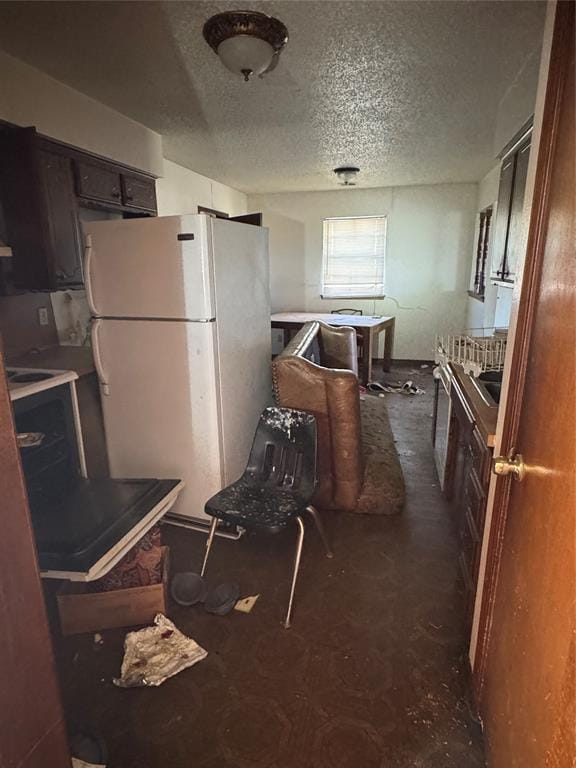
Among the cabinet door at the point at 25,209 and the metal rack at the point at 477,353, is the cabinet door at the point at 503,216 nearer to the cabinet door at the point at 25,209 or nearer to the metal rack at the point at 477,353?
the metal rack at the point at 477,353

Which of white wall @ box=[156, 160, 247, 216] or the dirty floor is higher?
white wall @ box=[156, 160, 247, 216]

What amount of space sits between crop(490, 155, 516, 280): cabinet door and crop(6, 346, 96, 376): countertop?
8.83 feet

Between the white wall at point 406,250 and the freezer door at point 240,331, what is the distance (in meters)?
3.80

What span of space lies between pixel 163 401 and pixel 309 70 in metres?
1.96

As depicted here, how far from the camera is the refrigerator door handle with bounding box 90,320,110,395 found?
236 centimetres

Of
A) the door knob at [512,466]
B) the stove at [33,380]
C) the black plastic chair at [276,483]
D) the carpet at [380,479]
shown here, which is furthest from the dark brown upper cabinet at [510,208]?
the stove at [33,380]

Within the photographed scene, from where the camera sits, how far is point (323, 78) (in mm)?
2494

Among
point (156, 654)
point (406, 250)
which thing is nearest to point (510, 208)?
point (156, 654)

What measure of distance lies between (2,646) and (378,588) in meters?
1.65

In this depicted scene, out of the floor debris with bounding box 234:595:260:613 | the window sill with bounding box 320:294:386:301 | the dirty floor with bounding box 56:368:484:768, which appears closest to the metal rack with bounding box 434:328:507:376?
the dirty floor with bounding box 56:368:484:768

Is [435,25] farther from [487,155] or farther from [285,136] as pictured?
[487,155]

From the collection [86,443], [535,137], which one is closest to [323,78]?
[535,137]

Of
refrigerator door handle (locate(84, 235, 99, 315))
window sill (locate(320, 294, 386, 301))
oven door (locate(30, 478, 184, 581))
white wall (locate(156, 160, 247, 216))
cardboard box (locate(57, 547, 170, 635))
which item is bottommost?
cardboard box (locate(57, 547, 170, 635))

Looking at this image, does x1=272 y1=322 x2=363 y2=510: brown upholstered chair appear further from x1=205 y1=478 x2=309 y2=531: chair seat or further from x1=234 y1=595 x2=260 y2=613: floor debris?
x1=234 y1=595 x2=260 y2=613: floor debris
